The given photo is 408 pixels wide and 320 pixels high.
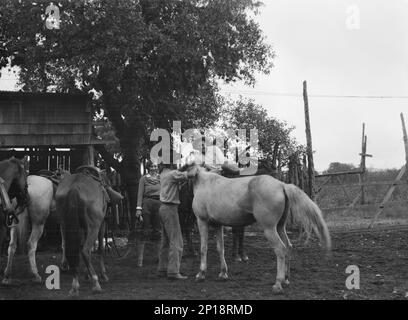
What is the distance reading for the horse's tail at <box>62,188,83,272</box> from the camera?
776 centimetres

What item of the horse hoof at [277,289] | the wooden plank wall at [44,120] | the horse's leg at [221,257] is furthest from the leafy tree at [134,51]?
the horse hoof at [277,289]

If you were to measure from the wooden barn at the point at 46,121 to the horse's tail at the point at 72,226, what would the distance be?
6.60 m

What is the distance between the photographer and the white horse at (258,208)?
7.97 meters

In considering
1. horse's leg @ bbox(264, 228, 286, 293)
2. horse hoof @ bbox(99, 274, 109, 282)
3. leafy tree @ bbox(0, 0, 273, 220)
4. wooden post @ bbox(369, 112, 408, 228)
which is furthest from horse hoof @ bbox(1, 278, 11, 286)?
wooden post @ bbox(369, 112, 408, 228)

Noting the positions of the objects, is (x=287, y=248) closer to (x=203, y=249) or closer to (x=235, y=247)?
(x=203, y=249)

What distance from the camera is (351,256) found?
438 inches

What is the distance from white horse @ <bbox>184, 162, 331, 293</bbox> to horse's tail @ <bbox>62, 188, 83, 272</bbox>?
2.18 meters

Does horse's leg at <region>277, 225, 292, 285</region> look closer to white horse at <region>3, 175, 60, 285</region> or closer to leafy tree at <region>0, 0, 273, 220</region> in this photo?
white horse at <region>3, 175, 60, 285</region>

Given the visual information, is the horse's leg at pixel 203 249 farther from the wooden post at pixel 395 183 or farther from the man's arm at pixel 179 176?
the wooden post at pixel 395 183

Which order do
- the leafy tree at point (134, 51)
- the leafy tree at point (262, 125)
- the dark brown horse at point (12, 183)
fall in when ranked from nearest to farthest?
the dark brown horse at point (12, 183), the leafy tree at point (134, 51), the leafy tree at point (262, 125)

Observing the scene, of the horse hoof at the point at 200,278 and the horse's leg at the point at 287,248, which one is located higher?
the horse's leg at the point at 287,248

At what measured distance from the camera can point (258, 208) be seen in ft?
27.3

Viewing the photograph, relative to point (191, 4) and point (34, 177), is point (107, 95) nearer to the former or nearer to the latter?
point (191, 4)

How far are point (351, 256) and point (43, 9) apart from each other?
1075 cm
